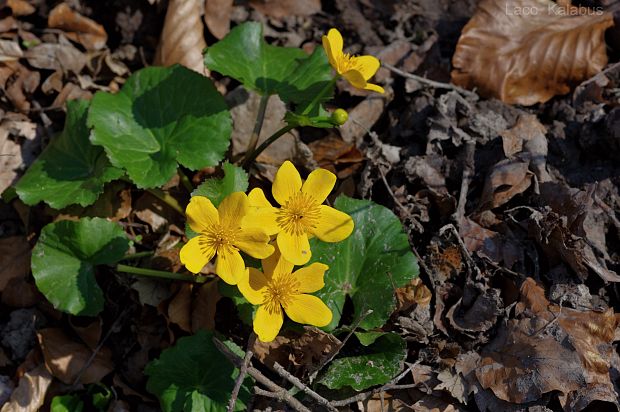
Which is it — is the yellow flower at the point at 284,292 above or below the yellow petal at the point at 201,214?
below

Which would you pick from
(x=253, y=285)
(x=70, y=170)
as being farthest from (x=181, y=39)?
(x=253, y=285)

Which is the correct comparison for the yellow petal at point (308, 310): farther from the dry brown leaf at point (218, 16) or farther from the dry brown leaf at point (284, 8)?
the dry brown leaf at point (284, 8)

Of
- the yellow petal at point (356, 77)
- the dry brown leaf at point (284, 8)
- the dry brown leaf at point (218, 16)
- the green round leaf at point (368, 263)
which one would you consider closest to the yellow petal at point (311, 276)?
the green round leaf at point (368, 263)

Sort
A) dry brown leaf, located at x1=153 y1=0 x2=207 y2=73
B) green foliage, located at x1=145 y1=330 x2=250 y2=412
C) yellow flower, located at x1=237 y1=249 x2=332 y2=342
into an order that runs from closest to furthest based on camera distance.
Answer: yellow flower, located at x1=237 y1=249 x2=332 y2=342 < green foliage, located at x1=145 y1=330 x2=250 y2=412 < dry brown leaf, located at x1=153 y1=0 x2=207 y2=73

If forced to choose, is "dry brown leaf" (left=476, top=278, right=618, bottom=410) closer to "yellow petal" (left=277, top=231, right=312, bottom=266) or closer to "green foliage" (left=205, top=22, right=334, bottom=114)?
"yellow petal" (left=277, top=231, right=312, bottom=266)

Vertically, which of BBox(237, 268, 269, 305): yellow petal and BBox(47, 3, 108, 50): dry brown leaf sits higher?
BBox(47, 3, 108, 50): dry brown leaf

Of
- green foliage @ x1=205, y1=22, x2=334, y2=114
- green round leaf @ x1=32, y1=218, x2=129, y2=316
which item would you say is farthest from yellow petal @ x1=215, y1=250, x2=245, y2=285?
green foliage @ x1=205, y1=22, x2=334, y2=114
